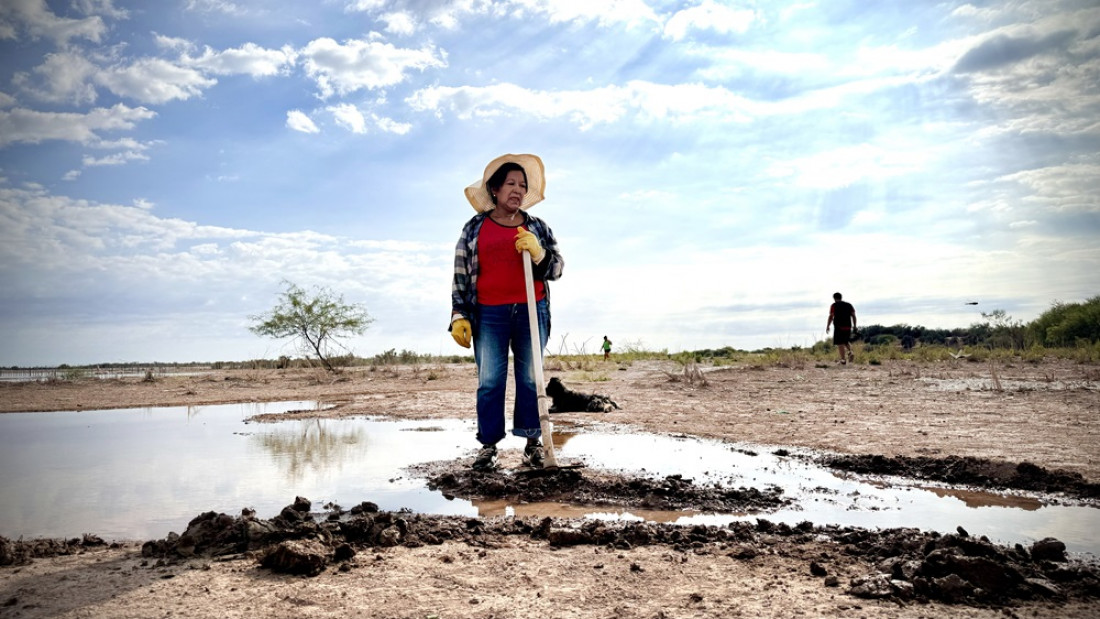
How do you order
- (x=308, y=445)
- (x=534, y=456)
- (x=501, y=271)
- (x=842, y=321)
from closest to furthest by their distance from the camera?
1. (x=534, y=456)
2. (x=501, y=271)
3. (x=308, y=445)
4. (x=842, y=321)

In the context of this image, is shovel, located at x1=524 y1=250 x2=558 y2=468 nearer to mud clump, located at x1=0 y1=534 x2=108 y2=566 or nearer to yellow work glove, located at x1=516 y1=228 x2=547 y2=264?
yellow work glove, located at x1=516 y1=228 x2=547 y2=264

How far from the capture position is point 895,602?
8.50ft

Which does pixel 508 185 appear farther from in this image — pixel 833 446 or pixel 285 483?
pixel 833 446

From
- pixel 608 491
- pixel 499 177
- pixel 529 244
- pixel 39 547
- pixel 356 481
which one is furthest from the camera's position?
pixel 499 177

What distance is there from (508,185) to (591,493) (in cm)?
276

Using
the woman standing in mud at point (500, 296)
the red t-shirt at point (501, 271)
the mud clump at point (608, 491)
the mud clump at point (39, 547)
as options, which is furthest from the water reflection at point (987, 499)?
the mud clump at point (39, 547)

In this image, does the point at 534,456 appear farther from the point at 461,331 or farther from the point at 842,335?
the point at 842,335

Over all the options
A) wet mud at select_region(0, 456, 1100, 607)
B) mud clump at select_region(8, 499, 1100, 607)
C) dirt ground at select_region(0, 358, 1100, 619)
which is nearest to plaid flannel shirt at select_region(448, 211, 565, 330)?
dirt ground at select_region(0, 358, 1100, 619)

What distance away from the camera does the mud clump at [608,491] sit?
4.27m

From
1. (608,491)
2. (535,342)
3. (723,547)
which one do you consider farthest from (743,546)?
(535,342)

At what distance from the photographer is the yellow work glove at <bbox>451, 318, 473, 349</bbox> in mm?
5758

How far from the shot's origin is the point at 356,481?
16.8 ft

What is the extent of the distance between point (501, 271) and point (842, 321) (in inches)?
635

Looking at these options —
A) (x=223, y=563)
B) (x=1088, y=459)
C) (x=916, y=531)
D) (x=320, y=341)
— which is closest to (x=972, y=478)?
(x=1088, y=459)
